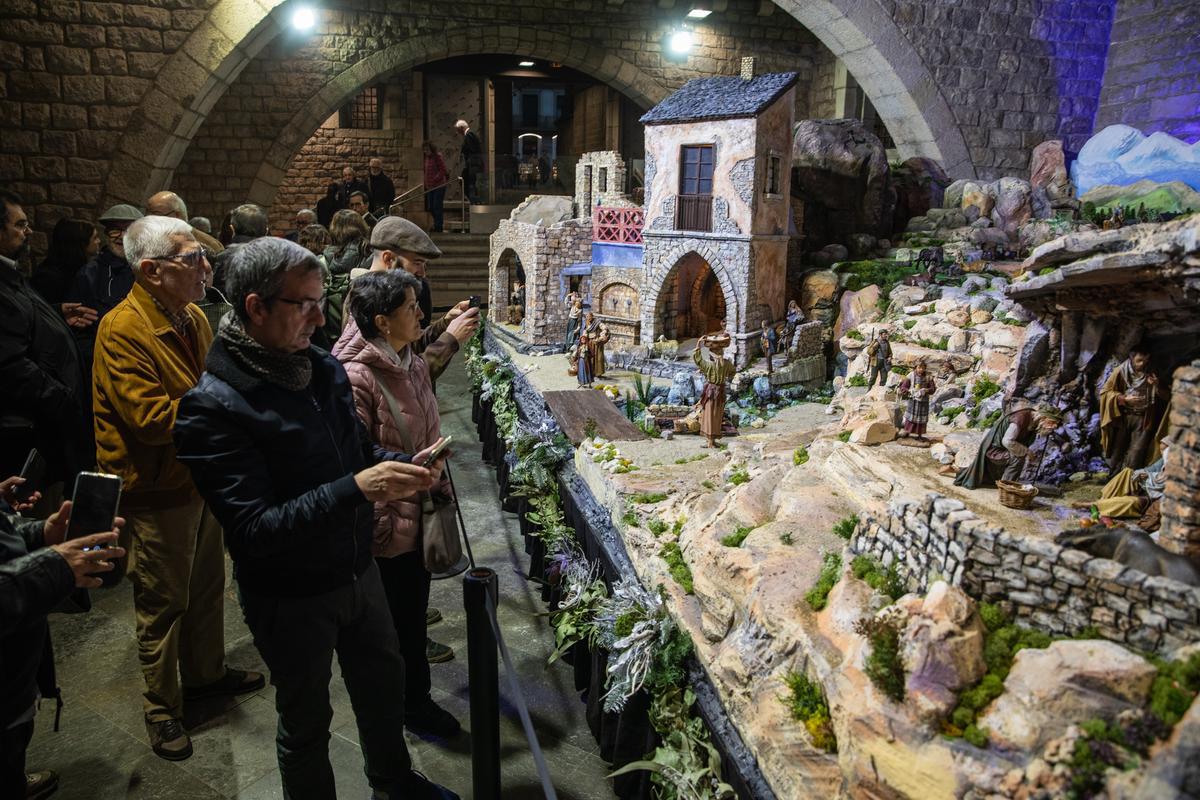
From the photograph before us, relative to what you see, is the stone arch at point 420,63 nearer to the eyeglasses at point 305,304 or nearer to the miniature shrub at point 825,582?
the eyeglasses at point 305,304

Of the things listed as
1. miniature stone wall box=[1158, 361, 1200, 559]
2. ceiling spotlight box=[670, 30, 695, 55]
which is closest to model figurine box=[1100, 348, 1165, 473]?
miniature stone wall box=[1158, 361, 1200, 559]

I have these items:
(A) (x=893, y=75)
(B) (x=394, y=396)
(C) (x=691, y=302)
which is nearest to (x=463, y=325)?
(B) (x=394, y=396)

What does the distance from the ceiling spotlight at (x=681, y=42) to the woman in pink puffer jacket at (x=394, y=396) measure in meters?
14.9

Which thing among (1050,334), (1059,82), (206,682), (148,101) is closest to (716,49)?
(1059,82)

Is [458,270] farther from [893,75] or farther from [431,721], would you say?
[431,721]

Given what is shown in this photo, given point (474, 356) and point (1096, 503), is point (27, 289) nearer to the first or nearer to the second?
point (1096, 503)

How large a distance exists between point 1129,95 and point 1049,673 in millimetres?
14282

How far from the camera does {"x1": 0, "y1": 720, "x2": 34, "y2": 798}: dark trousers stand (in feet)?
9.52

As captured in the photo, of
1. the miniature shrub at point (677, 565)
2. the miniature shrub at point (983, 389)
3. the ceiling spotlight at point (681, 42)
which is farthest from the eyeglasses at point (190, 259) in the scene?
the ceiling spotlight at point (681, 42)

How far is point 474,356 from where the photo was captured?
38.8 feet

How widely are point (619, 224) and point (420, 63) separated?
8.10 meters

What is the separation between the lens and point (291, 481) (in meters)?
2.89

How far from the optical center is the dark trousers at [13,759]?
2900mm

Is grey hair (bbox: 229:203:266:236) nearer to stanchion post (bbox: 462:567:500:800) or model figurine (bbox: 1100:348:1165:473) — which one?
stanchion post (bbox: 462:567:500:800)
